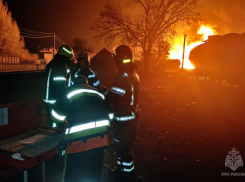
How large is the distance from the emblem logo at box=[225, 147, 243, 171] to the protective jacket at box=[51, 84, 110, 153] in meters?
3.29

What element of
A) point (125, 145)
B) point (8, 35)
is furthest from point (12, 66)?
point (125, 145)

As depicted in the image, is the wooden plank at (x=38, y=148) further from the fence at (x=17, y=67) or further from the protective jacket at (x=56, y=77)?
the fence at (x=17, y=67)

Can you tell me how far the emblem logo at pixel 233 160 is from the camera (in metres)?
4.13

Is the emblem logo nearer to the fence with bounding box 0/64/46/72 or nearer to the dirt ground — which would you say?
the dirt ground

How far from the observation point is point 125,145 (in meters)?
3.23

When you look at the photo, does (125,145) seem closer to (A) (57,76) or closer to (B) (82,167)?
(B) (82,167)

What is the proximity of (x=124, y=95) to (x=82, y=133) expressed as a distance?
1.26 m

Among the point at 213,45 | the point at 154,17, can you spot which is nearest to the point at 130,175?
the point at 213,45

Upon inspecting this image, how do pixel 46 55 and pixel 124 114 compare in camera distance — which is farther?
pixel 46 55

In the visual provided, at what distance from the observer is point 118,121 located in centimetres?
326

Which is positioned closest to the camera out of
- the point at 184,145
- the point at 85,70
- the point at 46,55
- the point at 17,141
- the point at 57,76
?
the point at 17,141

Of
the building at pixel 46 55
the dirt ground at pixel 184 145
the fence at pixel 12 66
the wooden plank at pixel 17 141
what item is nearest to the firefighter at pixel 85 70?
the dirt ground at pixel 184 145

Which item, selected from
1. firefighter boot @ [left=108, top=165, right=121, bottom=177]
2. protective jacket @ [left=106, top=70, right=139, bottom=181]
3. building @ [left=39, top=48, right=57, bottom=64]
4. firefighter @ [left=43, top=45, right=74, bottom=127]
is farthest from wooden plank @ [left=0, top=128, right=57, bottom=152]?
building @ [left=39, top=48, right=57, bottom=64]

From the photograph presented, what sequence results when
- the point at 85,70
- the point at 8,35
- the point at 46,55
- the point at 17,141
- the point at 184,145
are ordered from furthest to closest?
the point at 46,55 < the point at 8,35 < the point at 85,70 < the point at 184,145 < the point at 17,141
